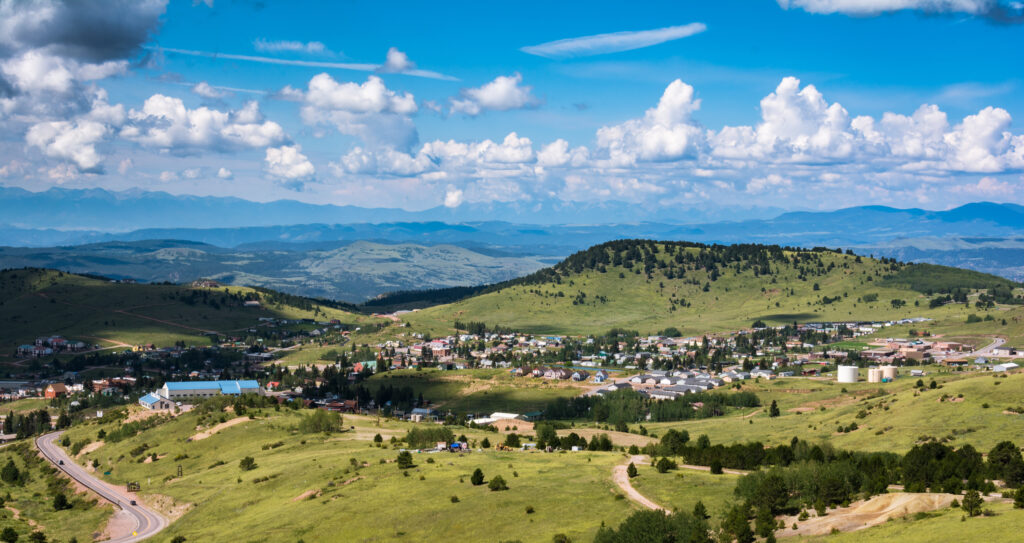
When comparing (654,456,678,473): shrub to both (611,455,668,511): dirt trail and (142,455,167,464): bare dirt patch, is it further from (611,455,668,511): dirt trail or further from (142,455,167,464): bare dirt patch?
(142,455,167,464): bare dirt patch

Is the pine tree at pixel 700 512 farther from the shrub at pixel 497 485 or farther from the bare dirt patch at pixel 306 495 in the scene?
the bare dirt patch at pixel 306 495

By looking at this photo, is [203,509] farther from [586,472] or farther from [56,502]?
[586,472]

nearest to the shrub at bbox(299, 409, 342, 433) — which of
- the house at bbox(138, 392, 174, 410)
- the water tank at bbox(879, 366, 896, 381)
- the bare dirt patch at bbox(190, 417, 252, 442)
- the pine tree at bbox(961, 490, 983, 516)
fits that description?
the bare dirt patch at bbox(190, 417, 252, 442)

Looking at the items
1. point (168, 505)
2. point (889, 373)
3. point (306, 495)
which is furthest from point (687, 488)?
point (889, 373)

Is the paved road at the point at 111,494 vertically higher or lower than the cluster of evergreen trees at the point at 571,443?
lower

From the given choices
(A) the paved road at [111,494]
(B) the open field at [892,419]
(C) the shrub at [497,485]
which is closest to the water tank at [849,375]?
(B) the open field at [892,419]
